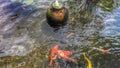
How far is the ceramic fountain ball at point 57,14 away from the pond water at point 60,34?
18 centimetres

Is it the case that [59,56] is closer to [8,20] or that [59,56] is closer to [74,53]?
[74,53]

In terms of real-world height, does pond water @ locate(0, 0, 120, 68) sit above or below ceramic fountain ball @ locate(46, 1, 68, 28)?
below

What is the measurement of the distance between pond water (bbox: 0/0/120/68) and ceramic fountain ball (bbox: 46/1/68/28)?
0.59 feet

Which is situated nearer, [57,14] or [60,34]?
[57,14]

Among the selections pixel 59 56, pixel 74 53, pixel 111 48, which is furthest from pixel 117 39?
pixel 59 56

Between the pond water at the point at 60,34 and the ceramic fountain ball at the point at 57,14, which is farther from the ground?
the ceramic fountain ball at the point at 57,14

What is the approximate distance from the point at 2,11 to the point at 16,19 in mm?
546

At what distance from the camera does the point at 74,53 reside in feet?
14.7

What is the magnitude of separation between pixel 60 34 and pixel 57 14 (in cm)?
45

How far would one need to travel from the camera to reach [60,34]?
5.04 meters

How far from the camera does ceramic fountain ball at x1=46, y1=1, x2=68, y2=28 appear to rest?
4.86 m

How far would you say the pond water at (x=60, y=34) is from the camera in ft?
14.3

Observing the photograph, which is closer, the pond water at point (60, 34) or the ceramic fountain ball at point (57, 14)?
the pond water at point (60, 34)

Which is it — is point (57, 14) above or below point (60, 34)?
above
